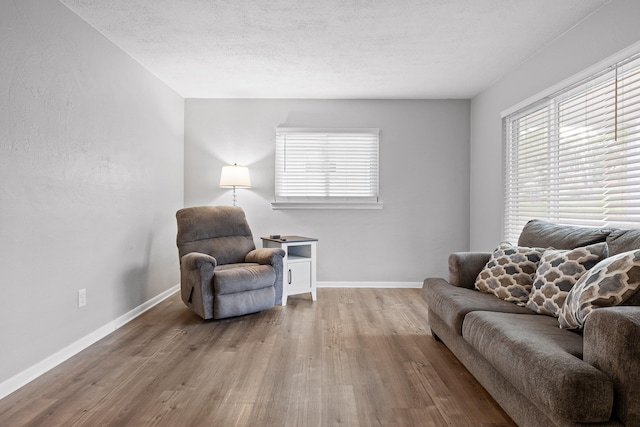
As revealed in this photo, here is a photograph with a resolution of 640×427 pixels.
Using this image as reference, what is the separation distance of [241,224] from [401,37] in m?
2.49

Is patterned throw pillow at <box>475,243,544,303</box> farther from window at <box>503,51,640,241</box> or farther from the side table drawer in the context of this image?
the side table drawer

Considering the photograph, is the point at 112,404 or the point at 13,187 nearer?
the point at 112,404

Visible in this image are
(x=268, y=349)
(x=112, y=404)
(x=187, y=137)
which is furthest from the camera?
(x=187, y=137)

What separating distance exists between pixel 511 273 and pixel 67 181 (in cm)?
313

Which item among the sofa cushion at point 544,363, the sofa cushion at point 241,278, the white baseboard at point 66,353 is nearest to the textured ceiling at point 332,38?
the sofa cushion at point 241,278

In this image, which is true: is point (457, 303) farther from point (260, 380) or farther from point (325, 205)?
point (325, 205)

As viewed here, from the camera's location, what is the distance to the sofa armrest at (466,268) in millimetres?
2945

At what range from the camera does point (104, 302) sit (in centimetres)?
315

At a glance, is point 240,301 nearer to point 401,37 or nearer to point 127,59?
point 127,59

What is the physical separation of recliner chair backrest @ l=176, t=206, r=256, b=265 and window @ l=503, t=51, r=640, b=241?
2.87 metres

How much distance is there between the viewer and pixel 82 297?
286 cm

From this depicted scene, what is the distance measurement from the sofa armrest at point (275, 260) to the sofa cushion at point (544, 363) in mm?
2096

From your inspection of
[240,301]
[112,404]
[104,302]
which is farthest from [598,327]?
[104,302]

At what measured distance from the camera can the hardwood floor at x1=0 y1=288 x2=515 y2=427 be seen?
6.27 ft
